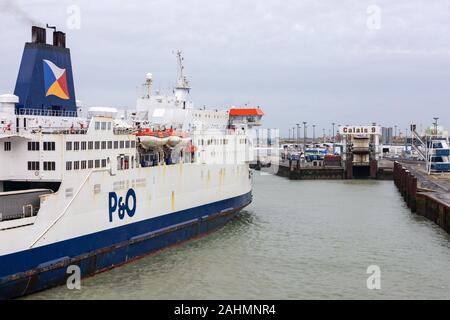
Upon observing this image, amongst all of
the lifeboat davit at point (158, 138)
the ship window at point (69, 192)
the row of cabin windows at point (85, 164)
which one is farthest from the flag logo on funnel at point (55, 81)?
the ship window at point (69, 192)

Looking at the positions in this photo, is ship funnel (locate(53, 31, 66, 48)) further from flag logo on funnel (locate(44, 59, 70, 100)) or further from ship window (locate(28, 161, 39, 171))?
ship window (locate(28, 161, 39, 171))

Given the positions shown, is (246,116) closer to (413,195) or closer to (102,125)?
(413,195)

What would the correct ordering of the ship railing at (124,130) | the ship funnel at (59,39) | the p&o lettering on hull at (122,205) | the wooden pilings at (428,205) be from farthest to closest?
the wooden pilings at (428,205), the ship railing at (124,130), the ship funnel at (59,39), the p&o lettering on hull at (122,205)

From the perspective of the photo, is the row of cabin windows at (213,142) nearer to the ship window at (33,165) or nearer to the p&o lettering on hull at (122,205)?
the p&o lettering on hull at (122,205)

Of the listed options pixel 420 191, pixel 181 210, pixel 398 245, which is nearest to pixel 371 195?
pixel 420 191

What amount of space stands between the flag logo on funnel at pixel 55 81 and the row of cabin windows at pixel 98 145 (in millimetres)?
2658

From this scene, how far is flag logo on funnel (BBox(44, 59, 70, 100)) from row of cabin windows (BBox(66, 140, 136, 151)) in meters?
2.66

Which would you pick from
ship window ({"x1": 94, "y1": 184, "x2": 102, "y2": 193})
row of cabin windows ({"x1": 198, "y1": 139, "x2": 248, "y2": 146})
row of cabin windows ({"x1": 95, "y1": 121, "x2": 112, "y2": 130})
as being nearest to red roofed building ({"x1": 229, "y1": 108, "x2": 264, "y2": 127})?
row of cabin windows ({"x1": 198, "y1": 139, "x2": 248, "y2": 146})

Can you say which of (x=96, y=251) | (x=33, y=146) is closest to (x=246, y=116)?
(x=96, y=251)

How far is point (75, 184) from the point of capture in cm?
1759

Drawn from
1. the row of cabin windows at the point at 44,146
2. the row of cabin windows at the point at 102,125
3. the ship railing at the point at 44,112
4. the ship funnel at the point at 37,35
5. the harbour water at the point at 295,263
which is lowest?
the harbour water at the point at 295,263

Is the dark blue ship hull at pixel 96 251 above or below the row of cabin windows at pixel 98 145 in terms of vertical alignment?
below

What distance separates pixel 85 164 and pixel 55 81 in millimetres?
3701

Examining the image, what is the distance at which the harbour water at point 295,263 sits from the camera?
696 inches
